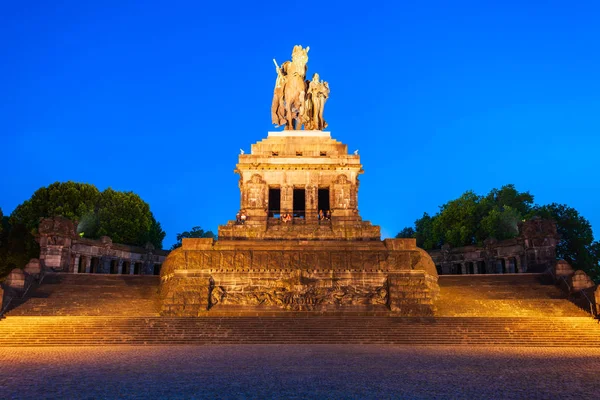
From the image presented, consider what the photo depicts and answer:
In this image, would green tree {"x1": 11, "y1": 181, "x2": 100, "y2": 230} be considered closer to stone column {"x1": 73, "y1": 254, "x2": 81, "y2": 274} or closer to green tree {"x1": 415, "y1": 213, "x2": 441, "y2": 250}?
stone column {"x1": 73, "y1": 254, "x2": 81, "y2": 274}

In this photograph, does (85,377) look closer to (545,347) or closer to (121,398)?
(121,398)

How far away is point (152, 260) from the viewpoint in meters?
47.0

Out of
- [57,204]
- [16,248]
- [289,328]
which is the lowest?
[289,328]

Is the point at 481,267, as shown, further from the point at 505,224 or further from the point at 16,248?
the point at 16,248

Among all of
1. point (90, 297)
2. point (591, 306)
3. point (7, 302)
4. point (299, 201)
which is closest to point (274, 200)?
point (299, 201)

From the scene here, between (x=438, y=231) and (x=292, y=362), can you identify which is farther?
(x=438, y=231)

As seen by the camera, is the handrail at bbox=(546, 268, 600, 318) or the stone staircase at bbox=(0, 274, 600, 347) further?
the handrail at bbox=(546, 268, 600, 318)

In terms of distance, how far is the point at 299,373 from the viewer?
39.5 ft

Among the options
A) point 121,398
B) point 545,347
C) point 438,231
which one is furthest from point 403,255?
point 438,231

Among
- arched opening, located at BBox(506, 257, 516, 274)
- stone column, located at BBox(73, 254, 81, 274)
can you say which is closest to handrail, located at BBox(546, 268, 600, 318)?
arched opening, located at BBox(506, 257, 516, 274)

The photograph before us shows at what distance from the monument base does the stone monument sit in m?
0.06

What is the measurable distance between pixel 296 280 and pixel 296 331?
245 inches

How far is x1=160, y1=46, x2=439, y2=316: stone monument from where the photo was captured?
26.7 meters

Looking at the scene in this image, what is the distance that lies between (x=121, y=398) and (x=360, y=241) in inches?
963
